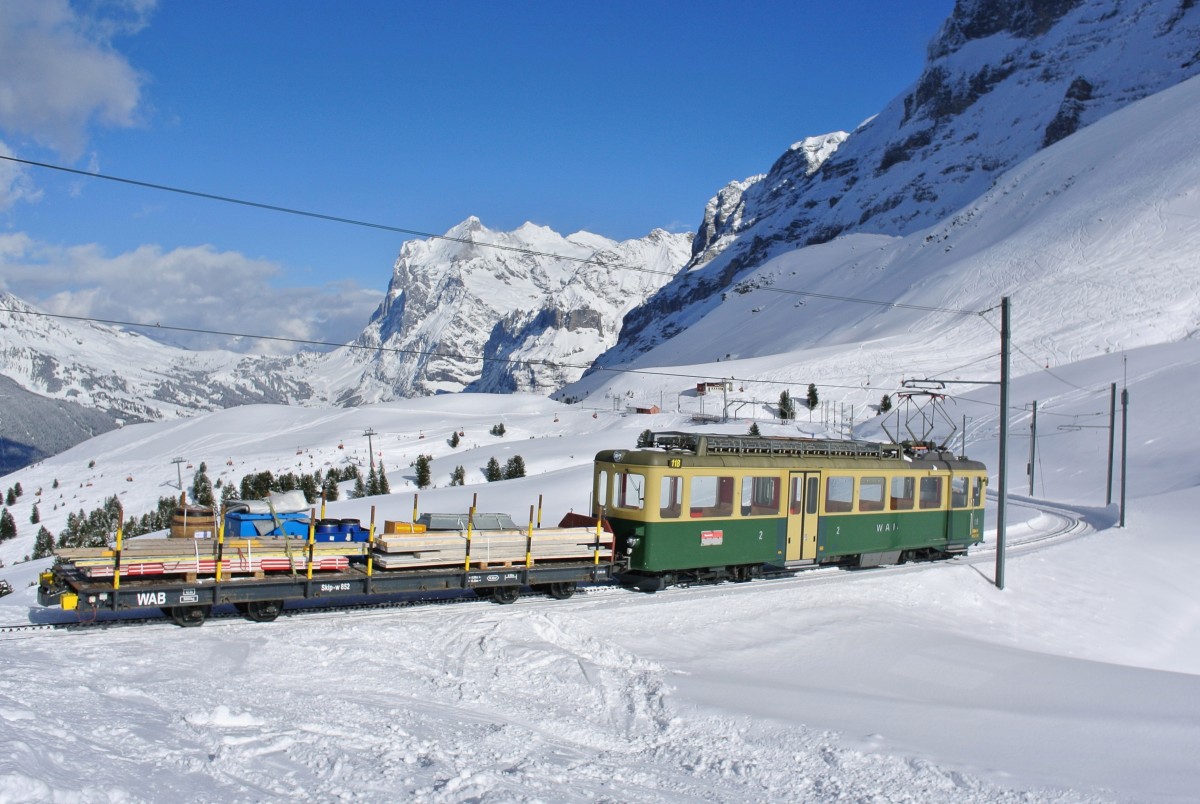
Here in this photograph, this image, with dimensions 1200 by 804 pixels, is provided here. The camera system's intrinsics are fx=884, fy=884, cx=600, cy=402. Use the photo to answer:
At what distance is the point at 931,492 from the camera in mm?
24766

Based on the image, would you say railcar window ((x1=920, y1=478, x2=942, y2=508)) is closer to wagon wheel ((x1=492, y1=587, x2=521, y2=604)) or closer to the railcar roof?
the railcar roof

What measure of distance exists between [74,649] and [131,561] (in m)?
1.76

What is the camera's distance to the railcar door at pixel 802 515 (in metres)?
20.3

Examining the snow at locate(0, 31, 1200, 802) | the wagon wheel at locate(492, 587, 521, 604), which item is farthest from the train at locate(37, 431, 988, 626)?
the snow at locate(0, 31, 1200, 802)

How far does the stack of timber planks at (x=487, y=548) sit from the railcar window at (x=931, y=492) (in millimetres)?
10821

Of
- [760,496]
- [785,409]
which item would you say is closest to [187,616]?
[760,496]

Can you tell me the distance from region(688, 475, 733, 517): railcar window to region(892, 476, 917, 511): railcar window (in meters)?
6.56

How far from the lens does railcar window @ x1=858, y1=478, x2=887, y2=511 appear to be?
22203 millimetres

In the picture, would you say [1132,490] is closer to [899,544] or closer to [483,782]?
[899,544]

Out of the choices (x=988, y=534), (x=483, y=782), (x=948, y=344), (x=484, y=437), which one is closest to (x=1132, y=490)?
(x=988, y=534)

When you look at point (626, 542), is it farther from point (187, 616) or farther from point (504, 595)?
point (187, 616)

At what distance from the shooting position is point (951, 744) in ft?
34.4

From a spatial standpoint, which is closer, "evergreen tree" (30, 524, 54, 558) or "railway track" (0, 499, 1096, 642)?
"railway track" (0, 499, 1096, 642)

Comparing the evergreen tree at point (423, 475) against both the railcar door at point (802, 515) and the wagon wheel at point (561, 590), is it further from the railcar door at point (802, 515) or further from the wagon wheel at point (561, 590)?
the wagon wheel at point (561, 590)
